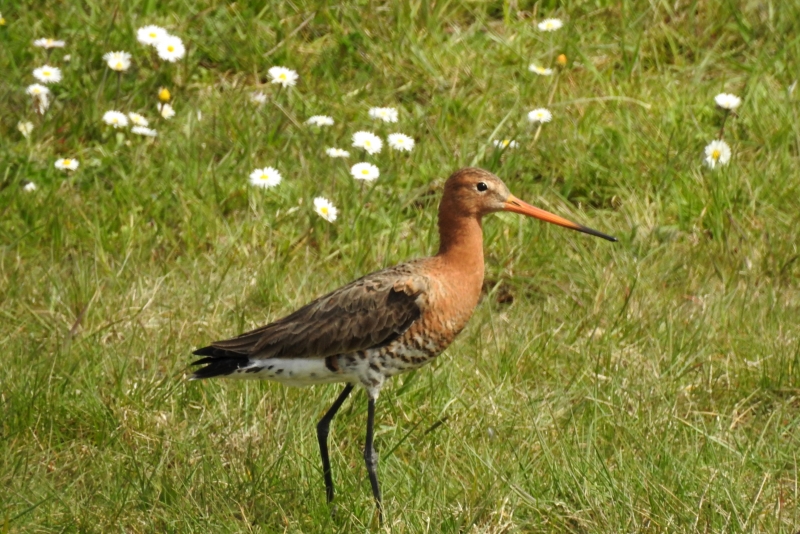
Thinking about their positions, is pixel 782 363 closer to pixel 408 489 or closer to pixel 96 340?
pixel 408 489

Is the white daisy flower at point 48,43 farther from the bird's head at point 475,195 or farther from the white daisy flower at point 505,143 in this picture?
the bird's head at point 475,195

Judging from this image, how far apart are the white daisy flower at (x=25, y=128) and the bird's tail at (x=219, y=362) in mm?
2703

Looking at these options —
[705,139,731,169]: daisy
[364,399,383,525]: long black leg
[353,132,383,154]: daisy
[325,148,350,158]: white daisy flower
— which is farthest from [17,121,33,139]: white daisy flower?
[705,139,731,169]: daisy

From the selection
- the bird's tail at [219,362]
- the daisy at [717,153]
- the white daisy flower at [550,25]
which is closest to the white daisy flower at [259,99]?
the white daisy flower at [550,25]

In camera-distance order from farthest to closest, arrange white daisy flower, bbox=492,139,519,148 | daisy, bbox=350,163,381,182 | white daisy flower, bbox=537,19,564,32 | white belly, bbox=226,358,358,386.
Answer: white daisy flower, bbox=537,19,564,32 < white daisy flower, bbox=492,139,519,148 < daisy, bbox=350,163,381,182 < white belly, bbox=226,358,358,386

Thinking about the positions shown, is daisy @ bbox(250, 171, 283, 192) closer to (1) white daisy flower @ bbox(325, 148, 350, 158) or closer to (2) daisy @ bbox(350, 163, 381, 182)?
(1) white daisy flower @ bbox(325, 148, 350, 158)

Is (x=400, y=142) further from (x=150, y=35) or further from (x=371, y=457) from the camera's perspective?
(x=371, y=457)

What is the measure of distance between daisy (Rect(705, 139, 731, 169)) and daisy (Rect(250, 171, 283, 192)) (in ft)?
7.18

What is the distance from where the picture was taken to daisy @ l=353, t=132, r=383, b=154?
6.35 metres

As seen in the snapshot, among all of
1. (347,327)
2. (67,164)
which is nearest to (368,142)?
(67,164)

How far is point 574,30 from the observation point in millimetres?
7438

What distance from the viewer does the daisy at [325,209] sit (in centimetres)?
612

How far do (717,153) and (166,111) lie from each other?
2.98 metres

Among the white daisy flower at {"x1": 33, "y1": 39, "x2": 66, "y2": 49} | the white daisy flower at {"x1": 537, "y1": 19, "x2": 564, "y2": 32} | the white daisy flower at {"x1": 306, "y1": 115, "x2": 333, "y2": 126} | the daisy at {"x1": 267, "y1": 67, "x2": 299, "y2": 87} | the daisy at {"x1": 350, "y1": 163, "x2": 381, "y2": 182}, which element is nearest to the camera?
the daisy at {"x1": 350, "y1": 163, "x2": 381, "y2": 182}
